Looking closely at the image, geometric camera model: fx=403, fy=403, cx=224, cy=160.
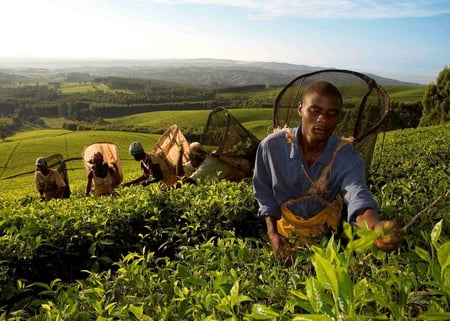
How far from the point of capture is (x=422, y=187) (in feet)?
11.9

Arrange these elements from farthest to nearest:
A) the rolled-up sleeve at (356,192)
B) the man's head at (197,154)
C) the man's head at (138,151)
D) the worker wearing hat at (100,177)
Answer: the worker wearing hat at (100,177) → the man's head at (138,151) → the man's head at (197,154) → the rolled-up sleeve at (356,192)

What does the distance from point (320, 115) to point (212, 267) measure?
124cm

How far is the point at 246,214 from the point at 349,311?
326 centimetres

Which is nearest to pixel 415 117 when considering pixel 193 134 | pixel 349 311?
pixel 193 134

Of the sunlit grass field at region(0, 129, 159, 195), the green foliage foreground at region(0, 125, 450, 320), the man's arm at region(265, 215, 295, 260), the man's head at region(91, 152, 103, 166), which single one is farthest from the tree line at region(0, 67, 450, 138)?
the man's arm at region(265, 215, 295, 260)

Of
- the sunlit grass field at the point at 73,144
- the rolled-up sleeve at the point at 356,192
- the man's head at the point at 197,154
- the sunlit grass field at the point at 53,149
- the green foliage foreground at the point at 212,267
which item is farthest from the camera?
the sunlit grass field at the point at 53,149

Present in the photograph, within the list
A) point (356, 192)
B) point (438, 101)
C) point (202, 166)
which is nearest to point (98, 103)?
point (438, 101)

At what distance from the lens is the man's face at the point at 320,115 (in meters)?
2.66

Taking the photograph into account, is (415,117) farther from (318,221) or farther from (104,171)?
(318,221)

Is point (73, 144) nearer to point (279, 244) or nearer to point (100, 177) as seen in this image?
point (100, 177)

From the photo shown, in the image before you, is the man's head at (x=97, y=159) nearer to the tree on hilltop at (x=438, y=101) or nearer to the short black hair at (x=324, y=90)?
the short black hair at (x=324, y=90)

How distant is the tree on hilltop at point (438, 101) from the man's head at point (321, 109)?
31.6m

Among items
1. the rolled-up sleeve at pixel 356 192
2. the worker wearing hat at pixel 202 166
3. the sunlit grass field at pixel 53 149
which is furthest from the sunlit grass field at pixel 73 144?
the rolled-up sleeve at pixel 356 192

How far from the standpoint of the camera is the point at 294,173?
9.78ft
